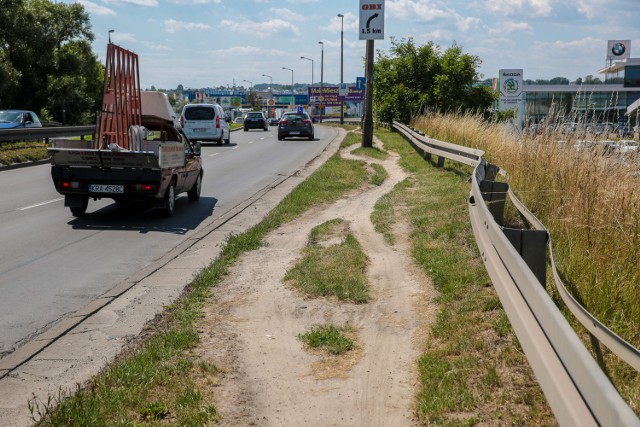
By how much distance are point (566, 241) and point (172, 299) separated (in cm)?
368

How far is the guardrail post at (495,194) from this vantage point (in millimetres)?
8000

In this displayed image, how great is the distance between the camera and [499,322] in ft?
18.3

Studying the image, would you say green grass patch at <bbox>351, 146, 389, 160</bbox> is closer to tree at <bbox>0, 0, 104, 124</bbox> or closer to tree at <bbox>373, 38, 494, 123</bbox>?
tree at <bbox>373, 38, 494, 123</bbox>

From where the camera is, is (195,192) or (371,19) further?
(371,19)

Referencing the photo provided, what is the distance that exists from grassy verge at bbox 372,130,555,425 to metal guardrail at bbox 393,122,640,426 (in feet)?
1.42

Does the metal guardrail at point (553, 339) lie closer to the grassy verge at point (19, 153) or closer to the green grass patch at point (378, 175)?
the green grass patch at point (378, 175)

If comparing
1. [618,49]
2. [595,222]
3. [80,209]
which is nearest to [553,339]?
[595,222]

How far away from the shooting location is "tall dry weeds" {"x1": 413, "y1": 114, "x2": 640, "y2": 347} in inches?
203

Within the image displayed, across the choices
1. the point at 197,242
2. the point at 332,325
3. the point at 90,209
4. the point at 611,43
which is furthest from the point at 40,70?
the point at 611,43

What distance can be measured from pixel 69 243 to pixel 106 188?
195cm

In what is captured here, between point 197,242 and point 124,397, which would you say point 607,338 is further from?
point 197,242

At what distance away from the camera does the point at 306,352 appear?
5680 millimetres

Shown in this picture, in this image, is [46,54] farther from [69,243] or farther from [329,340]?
[329,340]

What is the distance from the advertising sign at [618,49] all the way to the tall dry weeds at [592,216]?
10718cm
